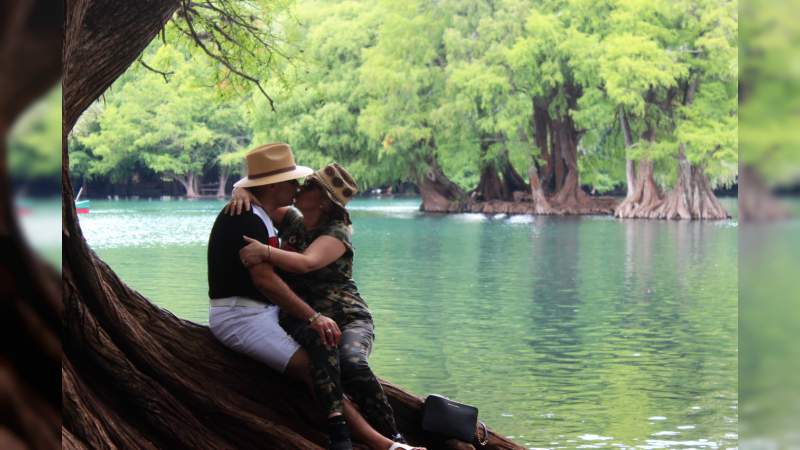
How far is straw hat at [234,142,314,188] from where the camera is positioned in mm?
3678

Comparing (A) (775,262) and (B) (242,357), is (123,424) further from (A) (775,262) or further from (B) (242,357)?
(A) (775,262)

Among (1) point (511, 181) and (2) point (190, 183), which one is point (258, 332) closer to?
(1) point (511, 181)

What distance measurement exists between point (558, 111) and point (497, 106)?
192 centimetres

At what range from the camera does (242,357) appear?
3795mm

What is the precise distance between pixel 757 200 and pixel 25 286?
0.81m

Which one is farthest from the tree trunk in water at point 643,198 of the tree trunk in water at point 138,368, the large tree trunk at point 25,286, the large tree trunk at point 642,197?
the large tree trunk at point 25,286

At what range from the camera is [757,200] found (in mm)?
1390

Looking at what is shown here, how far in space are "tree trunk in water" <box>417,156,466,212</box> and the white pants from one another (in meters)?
30.0

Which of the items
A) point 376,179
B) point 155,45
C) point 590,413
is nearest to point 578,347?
point 590,413

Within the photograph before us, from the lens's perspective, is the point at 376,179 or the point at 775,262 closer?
the point at 775,262

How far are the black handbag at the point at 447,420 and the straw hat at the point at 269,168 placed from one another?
964 mm

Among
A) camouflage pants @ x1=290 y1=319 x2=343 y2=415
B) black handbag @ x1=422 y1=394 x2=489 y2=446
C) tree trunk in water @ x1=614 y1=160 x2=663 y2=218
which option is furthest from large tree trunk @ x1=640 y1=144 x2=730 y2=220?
camouflage pants @ x1=290 y1=319 x2=343 y2=415

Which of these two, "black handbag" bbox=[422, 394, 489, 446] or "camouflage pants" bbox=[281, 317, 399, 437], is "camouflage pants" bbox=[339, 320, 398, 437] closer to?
"camouflage pants" bbox=[281, 317, 399, 437]

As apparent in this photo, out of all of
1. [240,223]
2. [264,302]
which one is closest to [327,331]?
[264,302]
